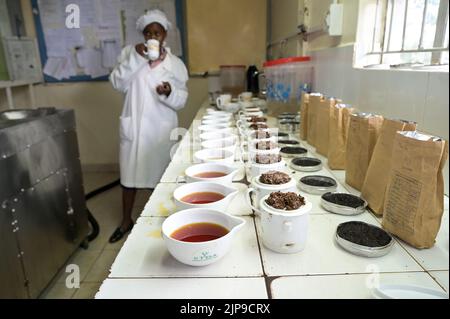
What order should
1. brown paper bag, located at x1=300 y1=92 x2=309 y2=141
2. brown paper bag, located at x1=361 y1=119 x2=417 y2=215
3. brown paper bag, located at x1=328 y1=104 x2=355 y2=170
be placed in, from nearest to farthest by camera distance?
brown paper bag, located at x1=361 y1=119 x2=417 y2=215 → brown paper bag, located at x1=328 y1=104 x2=355 y2=170 → brown paper bag, located at x1=300 y1=92 x2=309 y2=141

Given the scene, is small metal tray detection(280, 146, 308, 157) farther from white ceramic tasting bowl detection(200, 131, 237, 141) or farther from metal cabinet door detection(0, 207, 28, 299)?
metal cabinet door detection(0, 207, 28, 299)

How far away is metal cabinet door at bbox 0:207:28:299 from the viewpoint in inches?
48.5

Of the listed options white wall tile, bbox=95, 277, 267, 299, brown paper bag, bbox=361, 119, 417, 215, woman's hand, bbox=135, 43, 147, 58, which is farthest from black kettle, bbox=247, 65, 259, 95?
white wall tile, bbox=95, 277, 267, 299

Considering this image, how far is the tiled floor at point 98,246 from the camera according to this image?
5.22ft

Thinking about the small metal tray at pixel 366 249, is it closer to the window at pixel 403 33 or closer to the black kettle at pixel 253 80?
the window at pixel 403 33

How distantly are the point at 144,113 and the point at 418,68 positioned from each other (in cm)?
159

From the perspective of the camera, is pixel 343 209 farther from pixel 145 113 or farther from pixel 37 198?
pixel 145 113

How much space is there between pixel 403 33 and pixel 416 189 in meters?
0.67

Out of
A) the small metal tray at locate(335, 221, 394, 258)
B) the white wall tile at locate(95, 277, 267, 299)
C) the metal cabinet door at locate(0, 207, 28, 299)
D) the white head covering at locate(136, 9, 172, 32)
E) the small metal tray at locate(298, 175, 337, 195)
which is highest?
the white head covering at locate(136, 9, 172, 32)
